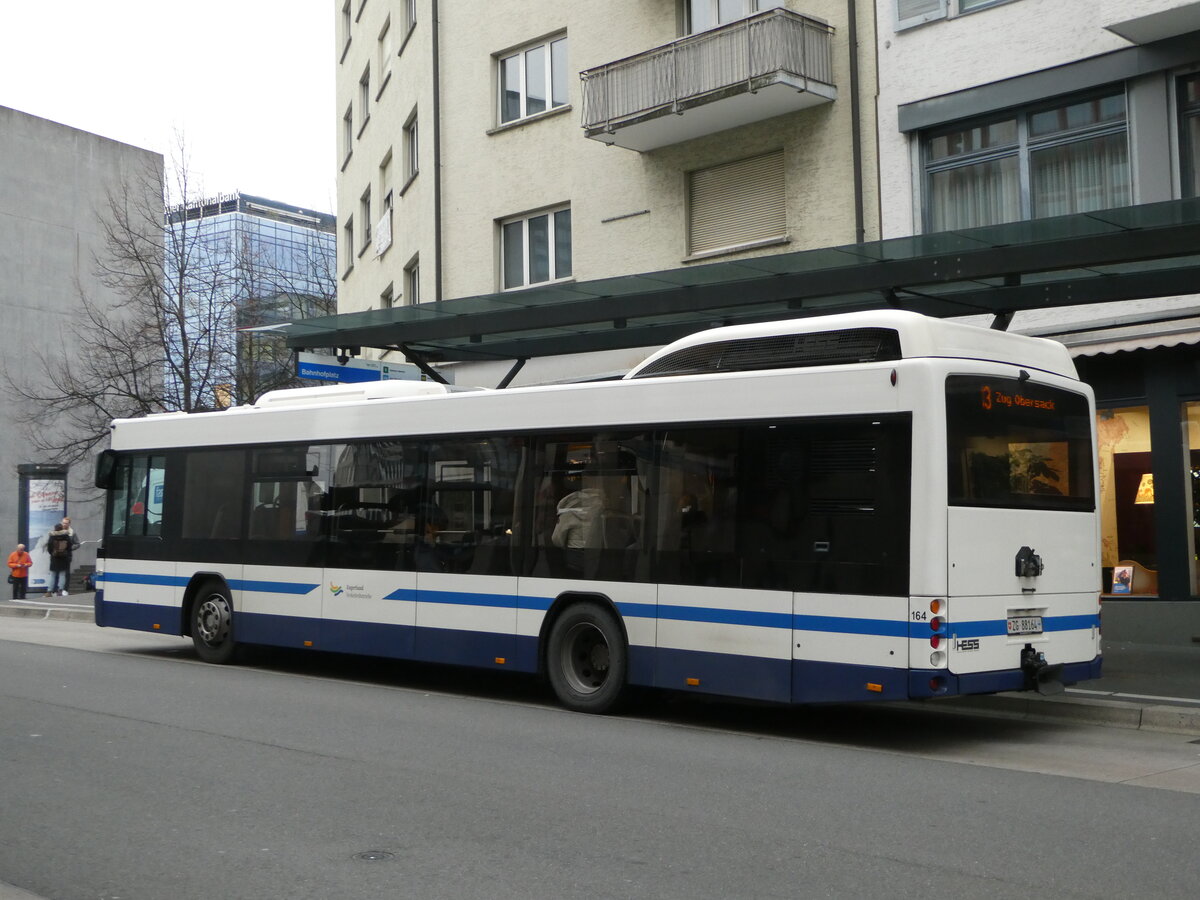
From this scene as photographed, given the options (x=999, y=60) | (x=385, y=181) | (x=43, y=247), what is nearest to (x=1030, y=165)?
(x=999, y=60)

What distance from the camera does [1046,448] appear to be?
10039mm

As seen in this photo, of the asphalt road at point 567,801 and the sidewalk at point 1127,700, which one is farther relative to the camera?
the sidewalk at point 1127,700

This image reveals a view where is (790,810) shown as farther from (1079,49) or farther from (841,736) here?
(1079,49)

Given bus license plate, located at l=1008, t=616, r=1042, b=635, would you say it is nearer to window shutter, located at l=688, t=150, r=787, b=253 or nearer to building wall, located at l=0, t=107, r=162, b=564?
window shutter, located at l=688, t=150, r=787, b=253

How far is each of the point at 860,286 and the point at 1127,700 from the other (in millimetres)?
4536

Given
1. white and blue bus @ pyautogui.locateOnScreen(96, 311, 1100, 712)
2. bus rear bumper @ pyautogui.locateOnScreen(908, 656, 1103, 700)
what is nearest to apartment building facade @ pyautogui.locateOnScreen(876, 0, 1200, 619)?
white and blue bus @ pyautogui.locateOnScreen(96, 311, 1100, 712)

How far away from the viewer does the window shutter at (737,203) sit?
63.9 feet

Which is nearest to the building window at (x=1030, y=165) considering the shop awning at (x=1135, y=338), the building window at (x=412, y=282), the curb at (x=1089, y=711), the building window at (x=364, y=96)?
the shop awning at (x=1135, y=338)

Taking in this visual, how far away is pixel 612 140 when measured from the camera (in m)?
20.7

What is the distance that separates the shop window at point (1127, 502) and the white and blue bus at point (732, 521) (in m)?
6.09

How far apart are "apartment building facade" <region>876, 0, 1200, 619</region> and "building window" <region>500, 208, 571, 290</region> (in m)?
6.60

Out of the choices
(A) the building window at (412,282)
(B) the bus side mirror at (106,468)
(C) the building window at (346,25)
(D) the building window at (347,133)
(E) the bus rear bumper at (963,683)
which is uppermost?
(C) the building window at (346,25)

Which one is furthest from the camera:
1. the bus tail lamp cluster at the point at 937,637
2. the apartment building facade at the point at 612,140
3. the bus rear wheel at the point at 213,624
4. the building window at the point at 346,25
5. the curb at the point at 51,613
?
the building window at the point at 346,25

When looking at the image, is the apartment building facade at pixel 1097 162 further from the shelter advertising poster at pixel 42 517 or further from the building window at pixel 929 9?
the shelter advertising poster at pixel 42 517
